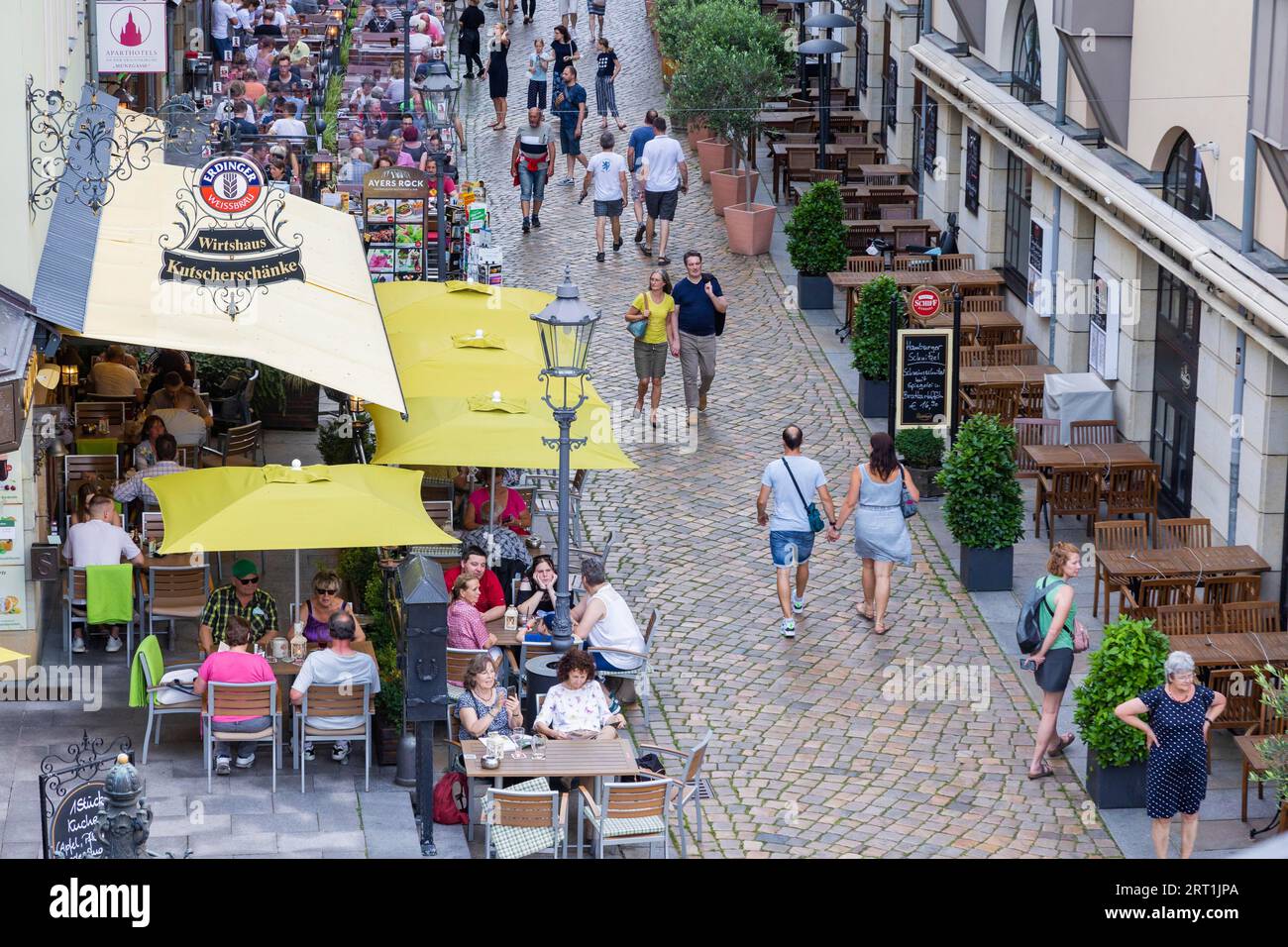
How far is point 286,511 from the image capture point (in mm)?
A: 12703

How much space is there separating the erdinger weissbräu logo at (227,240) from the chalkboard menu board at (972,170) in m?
12.2

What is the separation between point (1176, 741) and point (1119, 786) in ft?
4.41

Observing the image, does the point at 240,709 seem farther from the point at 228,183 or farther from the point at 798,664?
the point at 228,183

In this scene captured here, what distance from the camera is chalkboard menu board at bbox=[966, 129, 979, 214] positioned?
24656 millimetres

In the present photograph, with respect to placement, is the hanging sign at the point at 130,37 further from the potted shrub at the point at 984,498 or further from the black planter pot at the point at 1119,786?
the black planter pot at the point at 1119,786

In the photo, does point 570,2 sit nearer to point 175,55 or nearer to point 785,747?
point 175,55

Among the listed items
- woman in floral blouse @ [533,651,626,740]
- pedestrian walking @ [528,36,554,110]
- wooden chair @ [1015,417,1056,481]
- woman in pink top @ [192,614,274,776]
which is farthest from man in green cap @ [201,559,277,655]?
pedestrian walking @ [528,36,554,110]

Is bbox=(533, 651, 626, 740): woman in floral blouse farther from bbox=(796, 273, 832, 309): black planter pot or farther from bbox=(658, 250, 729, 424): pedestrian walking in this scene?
bbox=(796, 273, 832, 309): black planter pot

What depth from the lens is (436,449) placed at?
558 inches

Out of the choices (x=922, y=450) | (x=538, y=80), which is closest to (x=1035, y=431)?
(x=922, y=450)

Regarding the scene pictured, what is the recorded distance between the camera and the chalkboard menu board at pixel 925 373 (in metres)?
17.7

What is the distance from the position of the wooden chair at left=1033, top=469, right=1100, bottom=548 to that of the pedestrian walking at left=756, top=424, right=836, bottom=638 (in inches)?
117
